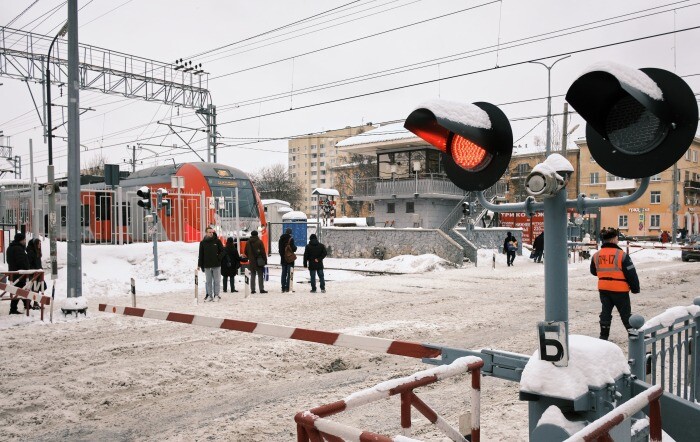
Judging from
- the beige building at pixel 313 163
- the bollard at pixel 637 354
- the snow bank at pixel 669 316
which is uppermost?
the beige building at pixel 313 163

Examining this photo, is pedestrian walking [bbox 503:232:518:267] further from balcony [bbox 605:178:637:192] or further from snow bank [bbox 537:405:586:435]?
balcony [bbox 605:178:637:192]

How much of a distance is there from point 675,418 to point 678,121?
179 cm

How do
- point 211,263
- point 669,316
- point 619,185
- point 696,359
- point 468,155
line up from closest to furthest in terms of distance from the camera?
1. point 468,155
2. point 669,316
3. point 696,359
4. point 211,263
5. point 619,185

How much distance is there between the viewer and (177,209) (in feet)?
72.5

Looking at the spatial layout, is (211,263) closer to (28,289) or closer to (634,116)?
(28,289)

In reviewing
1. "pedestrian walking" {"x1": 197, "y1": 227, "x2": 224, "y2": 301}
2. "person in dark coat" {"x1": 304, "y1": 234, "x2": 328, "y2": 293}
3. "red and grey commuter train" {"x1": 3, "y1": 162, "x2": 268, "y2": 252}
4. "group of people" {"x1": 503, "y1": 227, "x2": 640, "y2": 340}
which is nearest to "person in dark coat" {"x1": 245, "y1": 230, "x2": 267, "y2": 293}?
"pedestrian walking" {"x1": 197, "y1": 227, "x2": 224, "y2": 301}

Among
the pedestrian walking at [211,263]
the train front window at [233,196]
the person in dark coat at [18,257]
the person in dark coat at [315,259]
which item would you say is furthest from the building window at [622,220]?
the person in dark coat at [18,257]

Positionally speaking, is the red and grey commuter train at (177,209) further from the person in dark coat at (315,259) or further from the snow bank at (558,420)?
the snow bank at (558,420)

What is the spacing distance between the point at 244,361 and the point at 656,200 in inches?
2480

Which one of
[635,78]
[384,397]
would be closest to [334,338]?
[384,397]

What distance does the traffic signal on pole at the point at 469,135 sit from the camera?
3.15 m

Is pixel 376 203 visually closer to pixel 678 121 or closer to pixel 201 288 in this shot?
pixel 201 288

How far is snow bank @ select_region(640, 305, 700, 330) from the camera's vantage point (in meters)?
3.97

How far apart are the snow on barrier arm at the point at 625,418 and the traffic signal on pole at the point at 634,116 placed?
105 centimetres
